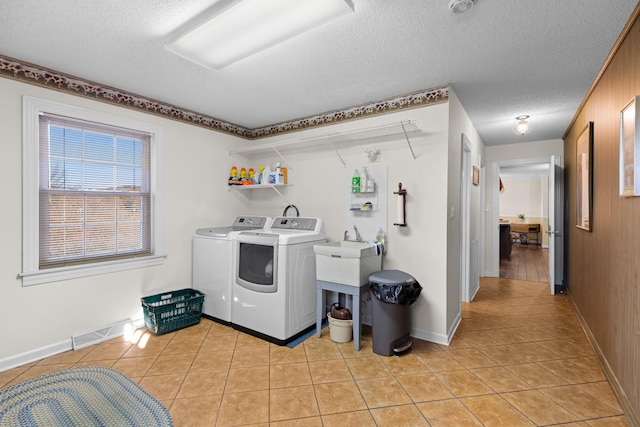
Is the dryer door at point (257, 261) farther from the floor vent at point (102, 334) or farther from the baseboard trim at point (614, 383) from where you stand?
the baseboard trim at point (614, 383)

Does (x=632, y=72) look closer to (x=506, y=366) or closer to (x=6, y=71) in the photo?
(x=506, y=366)

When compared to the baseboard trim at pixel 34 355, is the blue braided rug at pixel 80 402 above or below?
below

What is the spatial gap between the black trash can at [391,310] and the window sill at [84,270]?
223cm

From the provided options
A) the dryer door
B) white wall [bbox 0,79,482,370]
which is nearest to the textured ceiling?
white wall [bbox 0,79,482,370]

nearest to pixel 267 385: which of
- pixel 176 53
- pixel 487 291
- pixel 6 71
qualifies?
pixel 176 53

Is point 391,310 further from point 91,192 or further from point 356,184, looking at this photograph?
point 91,192

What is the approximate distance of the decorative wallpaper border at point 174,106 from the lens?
7.66 feet

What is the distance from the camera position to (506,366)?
7.66 feet

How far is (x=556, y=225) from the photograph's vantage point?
4.48m

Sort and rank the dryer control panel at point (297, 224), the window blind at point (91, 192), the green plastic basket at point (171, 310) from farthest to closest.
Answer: the dryer control panel at point (297, 224)
the green plastic basket at point (171, 310)
the window blind at point (91, 192)

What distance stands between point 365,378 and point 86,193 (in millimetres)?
2805

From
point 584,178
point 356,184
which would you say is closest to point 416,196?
point 356,184

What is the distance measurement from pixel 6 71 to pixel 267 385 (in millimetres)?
2951

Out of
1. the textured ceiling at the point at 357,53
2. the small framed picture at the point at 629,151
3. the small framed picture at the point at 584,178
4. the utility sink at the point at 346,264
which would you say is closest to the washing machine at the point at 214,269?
the utility sink at the point at 346,264
